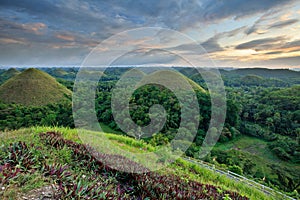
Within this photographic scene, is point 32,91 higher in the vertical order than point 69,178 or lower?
lower

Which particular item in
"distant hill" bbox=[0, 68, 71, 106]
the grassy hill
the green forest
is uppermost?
the grassy hill

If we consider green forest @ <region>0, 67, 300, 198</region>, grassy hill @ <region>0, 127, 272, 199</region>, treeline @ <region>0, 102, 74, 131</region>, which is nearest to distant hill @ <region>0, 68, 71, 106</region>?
green forest @ <region>0, 67, 300, 198</region>

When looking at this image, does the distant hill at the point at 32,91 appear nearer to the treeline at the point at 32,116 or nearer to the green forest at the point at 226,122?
the green forest at the point at 226,122

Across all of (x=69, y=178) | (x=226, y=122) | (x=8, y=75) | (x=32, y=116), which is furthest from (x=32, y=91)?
(x=69, y=178)

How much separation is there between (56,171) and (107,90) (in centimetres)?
3515

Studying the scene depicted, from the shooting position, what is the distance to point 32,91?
1964 inches

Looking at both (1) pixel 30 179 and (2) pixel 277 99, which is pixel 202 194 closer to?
(1) pixel 30 179

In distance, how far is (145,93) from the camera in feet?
129

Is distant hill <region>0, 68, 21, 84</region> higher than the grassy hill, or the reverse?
the grassy hill

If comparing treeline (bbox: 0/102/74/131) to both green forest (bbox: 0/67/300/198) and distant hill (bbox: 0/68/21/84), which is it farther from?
distant hill (bbox: 0/68/21/84)

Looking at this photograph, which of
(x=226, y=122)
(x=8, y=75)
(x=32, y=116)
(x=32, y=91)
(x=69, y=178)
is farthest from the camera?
(x=8, y=75)

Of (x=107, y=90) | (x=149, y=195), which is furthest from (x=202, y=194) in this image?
(x=107, y=90)

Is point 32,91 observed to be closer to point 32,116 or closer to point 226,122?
point 32,116

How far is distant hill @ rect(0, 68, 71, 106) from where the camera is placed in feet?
151
